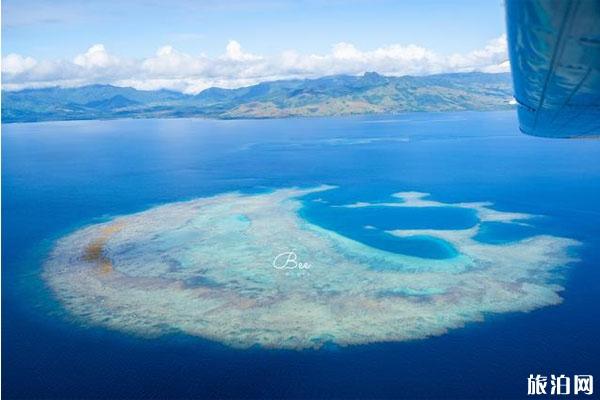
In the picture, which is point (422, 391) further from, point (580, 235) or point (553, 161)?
point (553, 161)

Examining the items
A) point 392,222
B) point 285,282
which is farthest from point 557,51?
point 392,222

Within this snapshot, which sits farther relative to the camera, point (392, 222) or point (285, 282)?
point (392, 222)

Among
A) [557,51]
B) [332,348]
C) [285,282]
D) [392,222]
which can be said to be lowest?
[332,348]

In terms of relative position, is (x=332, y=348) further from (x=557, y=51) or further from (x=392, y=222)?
(x=392, y=222)

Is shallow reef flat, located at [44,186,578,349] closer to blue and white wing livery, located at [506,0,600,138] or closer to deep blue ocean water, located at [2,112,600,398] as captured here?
deep blue ocean water, located at [2,112,600,398]

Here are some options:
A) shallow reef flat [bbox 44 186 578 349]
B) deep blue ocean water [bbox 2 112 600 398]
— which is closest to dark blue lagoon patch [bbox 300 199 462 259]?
deep blue ocean water [bbox 2 112 600 398]

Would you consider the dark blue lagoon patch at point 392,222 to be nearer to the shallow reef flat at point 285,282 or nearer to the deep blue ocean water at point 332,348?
the deep blue ocean water at point 332,348

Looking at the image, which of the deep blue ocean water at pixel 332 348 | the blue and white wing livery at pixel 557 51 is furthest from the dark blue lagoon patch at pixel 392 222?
the blue and white wing livery at pixel 557 51
